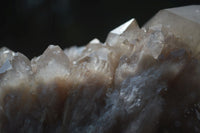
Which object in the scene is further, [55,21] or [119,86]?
[55,21]

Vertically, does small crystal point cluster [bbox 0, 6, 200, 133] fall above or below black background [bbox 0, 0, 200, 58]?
below

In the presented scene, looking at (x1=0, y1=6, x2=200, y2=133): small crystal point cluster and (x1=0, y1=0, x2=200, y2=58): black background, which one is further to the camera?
(x1=0, y1=0, x2=200, y2=58): black background

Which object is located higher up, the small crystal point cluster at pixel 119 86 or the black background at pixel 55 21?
Result: the black background at pixel 55 21

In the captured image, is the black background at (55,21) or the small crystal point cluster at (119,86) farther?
the black background at (55,21)

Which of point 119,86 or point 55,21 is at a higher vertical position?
point 55,21
